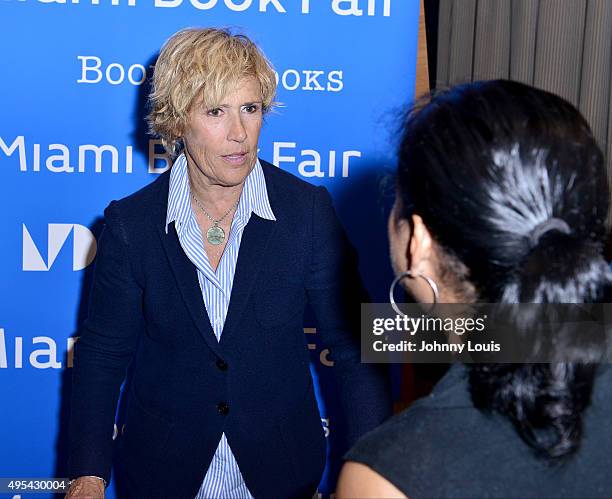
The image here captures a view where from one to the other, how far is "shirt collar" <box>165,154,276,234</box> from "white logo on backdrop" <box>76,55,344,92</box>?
1.56 feet

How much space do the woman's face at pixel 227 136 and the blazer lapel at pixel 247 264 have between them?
125mm

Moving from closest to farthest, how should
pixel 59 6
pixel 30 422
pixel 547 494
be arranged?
pixel 547 494
pixel 59 6
pixel 30 422

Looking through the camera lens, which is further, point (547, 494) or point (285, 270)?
point (285, 270)

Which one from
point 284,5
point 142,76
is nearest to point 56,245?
point 142,76

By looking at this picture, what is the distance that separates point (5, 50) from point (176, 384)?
1.13 metres

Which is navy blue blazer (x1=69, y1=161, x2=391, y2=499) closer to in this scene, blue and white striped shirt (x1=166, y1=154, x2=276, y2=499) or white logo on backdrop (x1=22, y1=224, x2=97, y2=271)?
blue and white striped shirt (x1=166, y1=154, x2=276, y2=499)

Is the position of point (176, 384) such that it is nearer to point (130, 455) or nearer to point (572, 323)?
point (130, 455)

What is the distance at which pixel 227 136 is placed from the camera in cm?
199

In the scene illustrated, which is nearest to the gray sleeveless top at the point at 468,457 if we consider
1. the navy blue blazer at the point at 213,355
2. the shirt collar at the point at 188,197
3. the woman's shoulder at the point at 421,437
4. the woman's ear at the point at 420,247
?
the woman's shoulder at the point at 421,437

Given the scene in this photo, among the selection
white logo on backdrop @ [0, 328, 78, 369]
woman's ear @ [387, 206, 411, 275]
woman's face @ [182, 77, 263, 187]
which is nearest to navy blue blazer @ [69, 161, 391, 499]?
woman's face @ [182, 77, 263, 187]

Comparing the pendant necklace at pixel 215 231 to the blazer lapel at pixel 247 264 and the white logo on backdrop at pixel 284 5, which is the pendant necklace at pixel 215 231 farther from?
the white logo on backdrop at pixel 284 5

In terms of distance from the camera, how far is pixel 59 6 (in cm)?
238

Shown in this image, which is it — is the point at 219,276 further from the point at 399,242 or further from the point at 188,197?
the point at 399,242

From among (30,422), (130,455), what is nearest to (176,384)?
(130,455)
